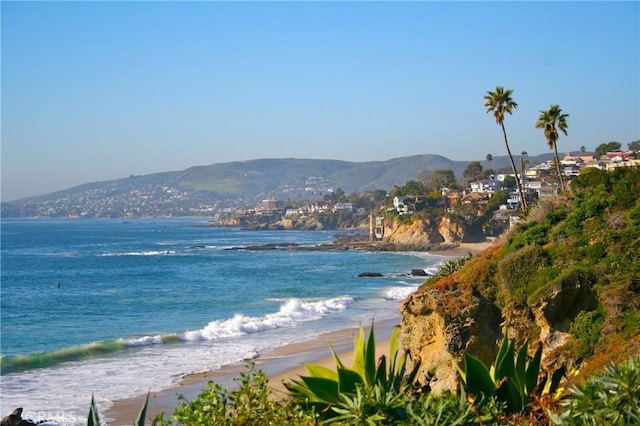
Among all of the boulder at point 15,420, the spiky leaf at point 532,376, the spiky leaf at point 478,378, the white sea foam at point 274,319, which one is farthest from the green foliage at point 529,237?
the white sea foam at point 274,319

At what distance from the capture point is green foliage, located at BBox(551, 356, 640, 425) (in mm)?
5305

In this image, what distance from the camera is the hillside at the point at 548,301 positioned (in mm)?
15812

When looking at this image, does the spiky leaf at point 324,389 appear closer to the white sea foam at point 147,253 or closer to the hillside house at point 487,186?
the white sea foam at point 147,253

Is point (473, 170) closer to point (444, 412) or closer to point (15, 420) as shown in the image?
point (15, 420)

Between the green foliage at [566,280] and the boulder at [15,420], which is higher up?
the green foliage at [566,280]

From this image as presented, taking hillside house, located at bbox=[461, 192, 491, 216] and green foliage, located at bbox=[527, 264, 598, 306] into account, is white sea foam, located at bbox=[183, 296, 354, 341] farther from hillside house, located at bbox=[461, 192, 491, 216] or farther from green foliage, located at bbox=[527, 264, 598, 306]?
hillside house, located at bbox=[461, 192, 491, 216]

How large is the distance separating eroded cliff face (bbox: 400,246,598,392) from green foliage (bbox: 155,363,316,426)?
9.88 m

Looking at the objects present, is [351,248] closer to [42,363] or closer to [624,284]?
[42,363]

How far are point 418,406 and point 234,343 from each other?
25.0 m

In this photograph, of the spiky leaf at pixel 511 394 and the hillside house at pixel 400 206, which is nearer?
the spiky leaf at pixel 511 394

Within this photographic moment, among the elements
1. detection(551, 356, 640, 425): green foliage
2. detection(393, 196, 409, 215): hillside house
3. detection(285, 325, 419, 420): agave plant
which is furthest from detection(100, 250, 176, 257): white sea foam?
detection(551, 356, 640, 425): green foliage

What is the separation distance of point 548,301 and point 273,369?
10506 millimetres

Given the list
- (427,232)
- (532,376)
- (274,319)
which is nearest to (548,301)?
(532,376)

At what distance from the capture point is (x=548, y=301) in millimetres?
16812
